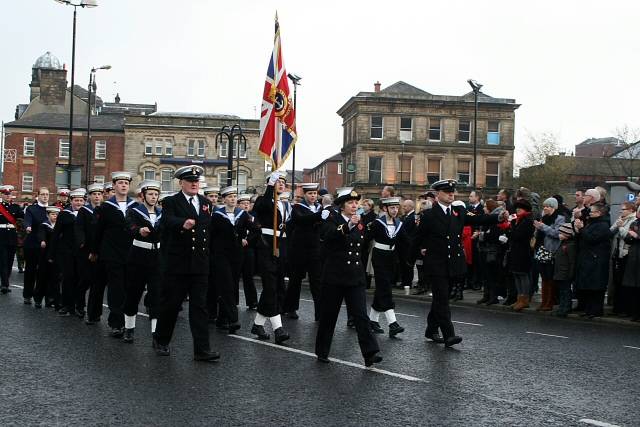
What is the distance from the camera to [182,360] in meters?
9.56

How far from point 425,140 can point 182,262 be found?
224 ft

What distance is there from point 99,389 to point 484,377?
12.8 feet

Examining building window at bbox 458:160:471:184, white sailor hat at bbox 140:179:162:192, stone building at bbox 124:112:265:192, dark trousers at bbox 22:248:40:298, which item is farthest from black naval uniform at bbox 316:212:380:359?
stone building at bbox 124:112:265:192

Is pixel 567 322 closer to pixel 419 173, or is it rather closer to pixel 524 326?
pixel 524 326

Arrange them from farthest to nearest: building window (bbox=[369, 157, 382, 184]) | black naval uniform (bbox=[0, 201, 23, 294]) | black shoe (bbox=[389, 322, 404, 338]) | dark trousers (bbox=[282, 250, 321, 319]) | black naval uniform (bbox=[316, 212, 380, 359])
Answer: building window (bbox=[369, 157, 382, 184]) → black naval uniform (bbox=[0, 201, 23, 294]) → dark trousers (bbox=[282, 250, 321, 319]) → black shoe (bbox=[389, 322, 404, 338]) → black naval uniform (bbox=[316, 212, 380, 359])

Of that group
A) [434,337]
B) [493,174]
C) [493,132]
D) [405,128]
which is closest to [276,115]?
[434,337]

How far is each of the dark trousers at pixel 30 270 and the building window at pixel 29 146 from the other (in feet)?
259

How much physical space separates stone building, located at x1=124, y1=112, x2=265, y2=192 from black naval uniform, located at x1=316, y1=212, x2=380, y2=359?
79.7m

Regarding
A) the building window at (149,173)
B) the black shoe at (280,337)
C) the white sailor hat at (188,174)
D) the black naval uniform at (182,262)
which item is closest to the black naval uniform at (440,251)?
the black shoe at (280,337)

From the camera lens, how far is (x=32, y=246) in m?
16.4

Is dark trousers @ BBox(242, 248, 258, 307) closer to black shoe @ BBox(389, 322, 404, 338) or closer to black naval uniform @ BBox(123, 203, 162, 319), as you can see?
black naval uniform @ BBox(123, 203, 162, 319)

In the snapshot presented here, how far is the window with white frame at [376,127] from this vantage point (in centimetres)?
7681

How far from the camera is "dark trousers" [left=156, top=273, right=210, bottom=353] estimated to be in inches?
380

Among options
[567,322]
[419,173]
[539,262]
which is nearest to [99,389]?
[567,322]
